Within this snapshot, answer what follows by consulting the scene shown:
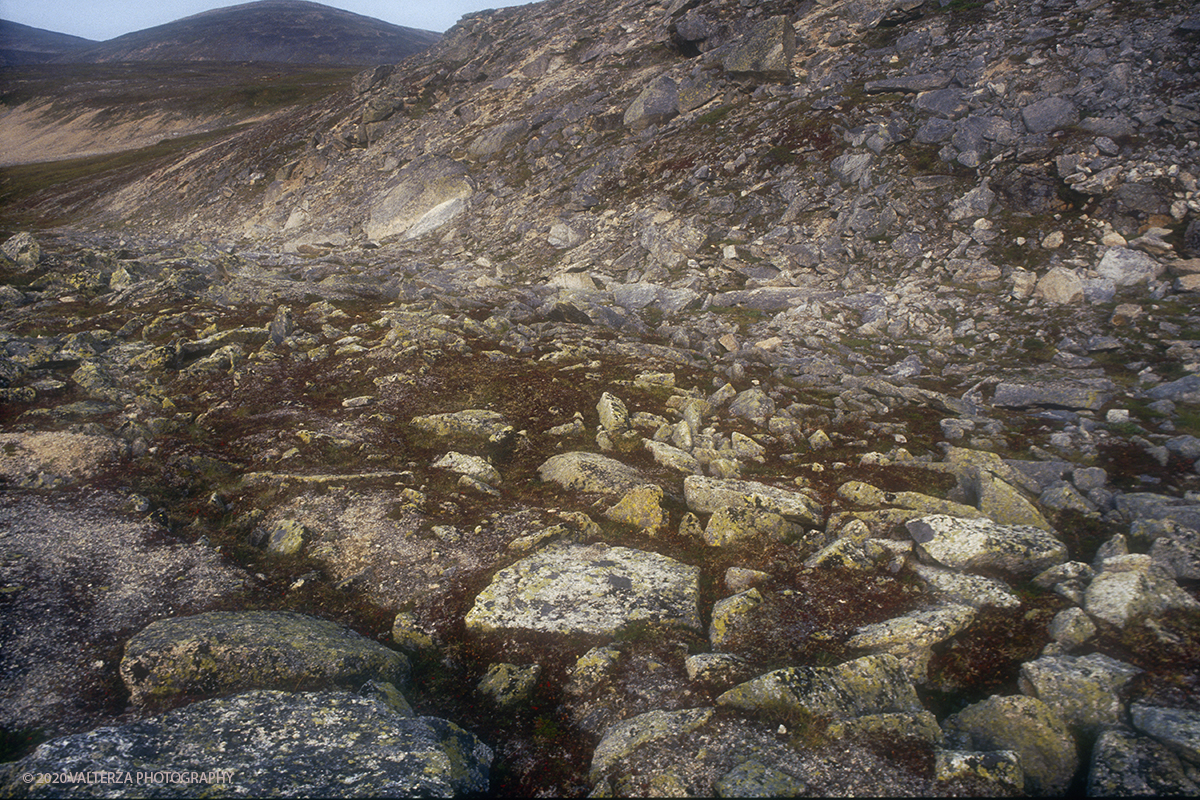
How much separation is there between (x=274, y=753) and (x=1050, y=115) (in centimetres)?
2404

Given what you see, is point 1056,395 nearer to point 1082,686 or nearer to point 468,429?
point 1082,686

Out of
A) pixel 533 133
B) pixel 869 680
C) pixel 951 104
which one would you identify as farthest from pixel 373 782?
pixel 533 133

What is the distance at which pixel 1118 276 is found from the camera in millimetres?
14062

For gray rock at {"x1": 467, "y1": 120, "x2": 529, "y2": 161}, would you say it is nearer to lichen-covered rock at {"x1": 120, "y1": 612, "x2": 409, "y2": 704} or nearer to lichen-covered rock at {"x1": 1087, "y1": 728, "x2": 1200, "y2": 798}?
lichen-covered rock at {"x1": 120, "y1": 612, "x2": 409, "y2": 704}

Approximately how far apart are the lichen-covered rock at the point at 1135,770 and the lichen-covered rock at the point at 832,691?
1347 mm

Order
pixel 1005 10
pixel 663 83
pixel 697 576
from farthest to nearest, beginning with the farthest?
pixel 663 83 → pixel 1005 10 → pixel 697 576

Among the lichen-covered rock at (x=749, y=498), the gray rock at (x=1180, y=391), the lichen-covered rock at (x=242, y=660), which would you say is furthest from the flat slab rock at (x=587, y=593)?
the gray rock at (x=1180, y=391)

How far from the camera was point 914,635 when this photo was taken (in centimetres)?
620

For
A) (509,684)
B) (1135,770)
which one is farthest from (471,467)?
(1135,770)

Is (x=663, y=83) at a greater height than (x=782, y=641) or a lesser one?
greater

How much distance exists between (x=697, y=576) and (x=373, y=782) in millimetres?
4427

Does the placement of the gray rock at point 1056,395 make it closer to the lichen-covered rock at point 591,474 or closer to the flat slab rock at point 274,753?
the lichen-covered rock at point 591,474

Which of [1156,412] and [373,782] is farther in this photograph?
[1156,412]

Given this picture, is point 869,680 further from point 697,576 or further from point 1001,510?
point 1001,510
